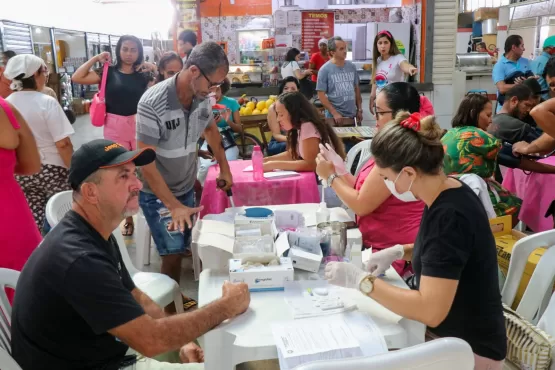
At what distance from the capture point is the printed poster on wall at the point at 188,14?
6.94m

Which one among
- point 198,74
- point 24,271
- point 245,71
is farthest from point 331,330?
point 245,71

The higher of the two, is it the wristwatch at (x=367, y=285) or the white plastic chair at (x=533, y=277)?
the wristwatch at (x=367, y=285)

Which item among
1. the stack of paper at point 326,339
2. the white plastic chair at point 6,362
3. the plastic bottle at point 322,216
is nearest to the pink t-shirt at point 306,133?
the plastic bottle at point 322,216

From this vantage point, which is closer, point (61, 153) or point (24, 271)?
point (24, 271)

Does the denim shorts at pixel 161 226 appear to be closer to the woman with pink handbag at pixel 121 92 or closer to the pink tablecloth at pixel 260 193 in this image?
the pink tablecloth at pixel 260 193

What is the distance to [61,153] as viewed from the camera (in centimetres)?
318

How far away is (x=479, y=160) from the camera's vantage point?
3.05 meters

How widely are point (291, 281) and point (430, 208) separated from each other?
55 centimetres

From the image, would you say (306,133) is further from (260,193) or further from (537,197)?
(537,197)

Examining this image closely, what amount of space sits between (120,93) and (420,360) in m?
3.72

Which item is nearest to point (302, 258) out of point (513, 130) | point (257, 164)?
point (257, 164)

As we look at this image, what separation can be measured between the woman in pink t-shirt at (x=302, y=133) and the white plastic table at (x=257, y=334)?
1873 mm

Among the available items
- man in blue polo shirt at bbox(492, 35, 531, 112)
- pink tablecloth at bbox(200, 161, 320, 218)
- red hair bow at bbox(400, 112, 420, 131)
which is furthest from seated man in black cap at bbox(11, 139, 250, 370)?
man in blue polo shirt at bbox(492, 35, 531, 112)

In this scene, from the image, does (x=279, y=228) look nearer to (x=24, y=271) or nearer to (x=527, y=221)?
(x=24, y=271)
